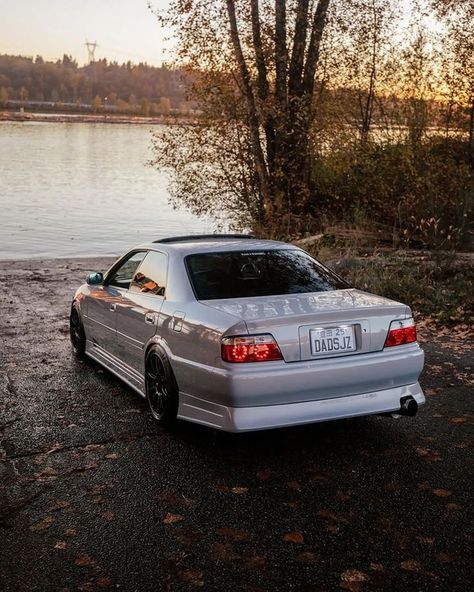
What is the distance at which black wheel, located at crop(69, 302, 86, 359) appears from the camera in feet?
25.7

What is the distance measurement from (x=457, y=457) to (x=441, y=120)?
597 inches

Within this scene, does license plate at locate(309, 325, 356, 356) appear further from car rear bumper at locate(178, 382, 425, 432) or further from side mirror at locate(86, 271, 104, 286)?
side mirror at locate(86, 271, 104, 286)

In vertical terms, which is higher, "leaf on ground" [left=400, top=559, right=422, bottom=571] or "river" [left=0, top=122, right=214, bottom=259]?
"leaf on ground" [left=400, top=559, right=422, bottom=571]

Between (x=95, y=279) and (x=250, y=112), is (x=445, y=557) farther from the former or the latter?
(x=250, y=112)

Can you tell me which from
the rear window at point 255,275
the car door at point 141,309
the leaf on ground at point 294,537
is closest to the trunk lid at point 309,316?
the rear window at point 255,275

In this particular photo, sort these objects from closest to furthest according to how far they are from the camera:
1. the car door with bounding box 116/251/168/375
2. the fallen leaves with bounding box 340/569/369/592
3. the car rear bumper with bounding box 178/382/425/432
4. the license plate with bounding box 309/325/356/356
→ 1. the fallen leaves with bounding box 340/569/369/592
2. the car rear bumper with bounding box 178/382/425/432
3. the license plate with bounding box 309/325/356/356
4. the car door with bounding box 116/251/168/375

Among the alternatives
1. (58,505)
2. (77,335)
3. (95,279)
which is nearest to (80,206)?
(77,335)

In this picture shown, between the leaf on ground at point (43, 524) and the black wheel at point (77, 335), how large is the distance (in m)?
3.81

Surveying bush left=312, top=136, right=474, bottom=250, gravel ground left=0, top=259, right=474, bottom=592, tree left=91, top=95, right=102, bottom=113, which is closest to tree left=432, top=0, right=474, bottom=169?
bush left=312, top=136, right=474, bottom=250

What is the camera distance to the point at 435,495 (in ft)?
14.4

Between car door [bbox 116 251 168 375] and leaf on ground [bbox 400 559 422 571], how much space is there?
8.83 ft

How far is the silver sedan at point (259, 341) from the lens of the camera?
4.65m

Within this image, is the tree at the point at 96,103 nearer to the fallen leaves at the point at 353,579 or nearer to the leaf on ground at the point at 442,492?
the leaf on ground at the point at 442,492

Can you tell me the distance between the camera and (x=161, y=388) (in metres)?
5.48
